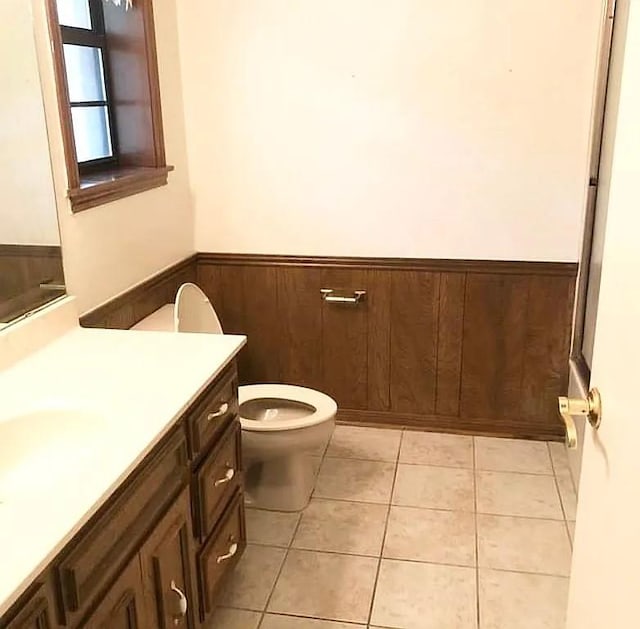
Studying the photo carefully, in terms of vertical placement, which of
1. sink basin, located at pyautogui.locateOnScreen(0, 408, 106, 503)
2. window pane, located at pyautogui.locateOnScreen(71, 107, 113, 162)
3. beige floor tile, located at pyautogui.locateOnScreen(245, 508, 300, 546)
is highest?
window pane, located at pyautogui.locateOnScreen(71, 107, 113, 162)

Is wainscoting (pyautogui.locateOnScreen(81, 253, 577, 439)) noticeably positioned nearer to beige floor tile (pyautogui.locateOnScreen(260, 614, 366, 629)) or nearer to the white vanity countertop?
the white vanity countertop

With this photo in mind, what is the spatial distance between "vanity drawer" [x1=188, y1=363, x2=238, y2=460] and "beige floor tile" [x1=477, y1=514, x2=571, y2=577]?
1011mm

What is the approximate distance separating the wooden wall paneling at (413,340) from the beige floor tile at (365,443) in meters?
0.14

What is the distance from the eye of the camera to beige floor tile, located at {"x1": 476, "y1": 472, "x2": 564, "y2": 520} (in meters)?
2.59

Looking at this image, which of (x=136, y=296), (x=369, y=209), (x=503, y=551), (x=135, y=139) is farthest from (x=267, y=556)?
(x=135, y=139)

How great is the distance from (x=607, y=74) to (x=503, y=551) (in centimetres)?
166

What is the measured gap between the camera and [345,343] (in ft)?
10.3

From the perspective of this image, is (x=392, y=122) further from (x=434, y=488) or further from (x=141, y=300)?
(x=434, y=488)

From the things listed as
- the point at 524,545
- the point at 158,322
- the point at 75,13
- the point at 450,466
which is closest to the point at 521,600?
the point at 524,545

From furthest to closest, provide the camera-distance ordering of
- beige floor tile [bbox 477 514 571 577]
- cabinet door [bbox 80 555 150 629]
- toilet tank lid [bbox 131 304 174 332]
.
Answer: toilet tank lid [bbox 131 304 174 332]
beige floor tile [bbox 477 514 571 577]
cabinet door [bbox 80 555 150 629]

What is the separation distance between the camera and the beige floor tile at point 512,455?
288 centimetres

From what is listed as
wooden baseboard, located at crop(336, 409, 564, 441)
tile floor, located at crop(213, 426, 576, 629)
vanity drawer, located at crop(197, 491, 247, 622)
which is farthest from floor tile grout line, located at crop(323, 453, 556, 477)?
vanity drawer, located at crop(197, 491, 247, 622)

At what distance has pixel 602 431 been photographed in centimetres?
113

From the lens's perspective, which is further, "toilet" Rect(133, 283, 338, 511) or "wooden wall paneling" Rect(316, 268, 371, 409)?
"wooden wall paneling" Rect(316, 268, 371, 409)
